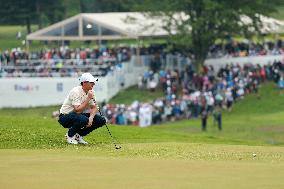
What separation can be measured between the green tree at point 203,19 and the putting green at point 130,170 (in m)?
44.2

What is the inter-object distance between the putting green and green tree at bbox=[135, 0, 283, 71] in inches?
1739

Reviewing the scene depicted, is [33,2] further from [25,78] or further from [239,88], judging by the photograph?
[239,88]


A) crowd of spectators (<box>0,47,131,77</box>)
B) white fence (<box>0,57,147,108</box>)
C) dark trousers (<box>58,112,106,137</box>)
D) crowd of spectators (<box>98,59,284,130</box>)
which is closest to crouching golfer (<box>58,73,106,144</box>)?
dark trousers (<box>58,112,106,137</box>)

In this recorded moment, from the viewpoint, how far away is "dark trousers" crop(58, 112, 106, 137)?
1817 cm

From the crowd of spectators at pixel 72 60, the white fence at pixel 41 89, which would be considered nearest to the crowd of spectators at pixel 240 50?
the crowd of spectators at pixel 72 60

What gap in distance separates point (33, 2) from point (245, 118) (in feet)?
142

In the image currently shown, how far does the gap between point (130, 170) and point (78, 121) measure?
14.8 ft

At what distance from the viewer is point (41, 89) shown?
2281 inches

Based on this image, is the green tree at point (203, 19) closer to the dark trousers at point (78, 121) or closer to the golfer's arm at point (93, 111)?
the dark trousers at point (78, 121)

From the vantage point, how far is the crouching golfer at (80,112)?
1790 cm

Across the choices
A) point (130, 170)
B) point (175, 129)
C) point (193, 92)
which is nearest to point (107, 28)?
point (193, 92)

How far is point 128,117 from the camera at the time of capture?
48625mm

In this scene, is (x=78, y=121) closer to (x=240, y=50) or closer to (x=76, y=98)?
(x=76, y=98)

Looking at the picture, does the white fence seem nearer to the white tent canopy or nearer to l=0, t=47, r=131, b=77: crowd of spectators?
l=0, t=47, r=131, b=77: crowd of spectators
